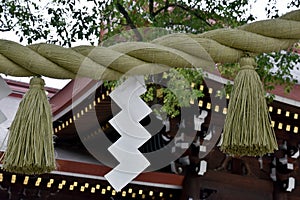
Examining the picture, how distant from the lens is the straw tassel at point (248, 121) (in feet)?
3.41

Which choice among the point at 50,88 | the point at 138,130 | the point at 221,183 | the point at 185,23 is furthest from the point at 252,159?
the point at 138,130

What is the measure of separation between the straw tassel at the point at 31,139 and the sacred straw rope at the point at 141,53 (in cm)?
A: 7

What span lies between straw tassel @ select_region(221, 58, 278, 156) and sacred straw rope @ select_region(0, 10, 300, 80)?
56 millimetres

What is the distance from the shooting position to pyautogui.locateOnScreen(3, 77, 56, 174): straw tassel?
1.03 meters

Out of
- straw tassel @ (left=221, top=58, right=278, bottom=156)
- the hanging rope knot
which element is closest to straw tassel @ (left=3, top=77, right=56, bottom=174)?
the hanging rope knot

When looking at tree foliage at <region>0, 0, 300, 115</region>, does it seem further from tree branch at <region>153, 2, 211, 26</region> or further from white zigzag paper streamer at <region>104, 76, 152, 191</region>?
white zigzag paper streamer at <region>104, 76, 152, 191</region>

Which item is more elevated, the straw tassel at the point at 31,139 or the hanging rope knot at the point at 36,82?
the hanging rope knot at the point at 36,82

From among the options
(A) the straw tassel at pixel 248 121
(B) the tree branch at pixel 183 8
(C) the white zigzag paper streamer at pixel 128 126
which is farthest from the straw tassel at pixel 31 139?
(B) the tree branch at pixel 183 8

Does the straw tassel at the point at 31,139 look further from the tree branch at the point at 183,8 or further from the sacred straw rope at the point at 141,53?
the tree branch at the point at 183,8

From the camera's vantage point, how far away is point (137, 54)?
105 cm

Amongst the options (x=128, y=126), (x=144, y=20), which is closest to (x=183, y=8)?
(x=144, y=20)

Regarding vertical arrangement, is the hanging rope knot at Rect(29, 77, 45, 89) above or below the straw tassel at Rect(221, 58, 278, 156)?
above

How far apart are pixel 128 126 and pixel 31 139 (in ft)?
0.88

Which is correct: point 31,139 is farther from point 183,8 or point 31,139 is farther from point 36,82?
point 183,8
